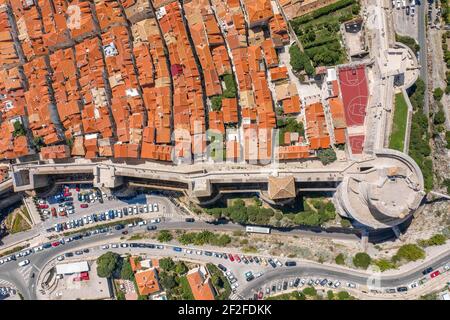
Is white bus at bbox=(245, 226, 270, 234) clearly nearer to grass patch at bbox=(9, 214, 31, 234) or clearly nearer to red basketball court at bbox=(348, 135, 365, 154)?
red basketball court at bbox=(348, 135, 365, 154)

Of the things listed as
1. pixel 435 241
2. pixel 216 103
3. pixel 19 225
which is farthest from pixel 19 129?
pixel 435 241

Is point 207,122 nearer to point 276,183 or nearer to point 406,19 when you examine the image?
point 276,183

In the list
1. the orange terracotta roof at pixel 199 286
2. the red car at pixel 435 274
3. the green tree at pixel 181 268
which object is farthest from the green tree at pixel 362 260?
the green tree at pixel 181 268

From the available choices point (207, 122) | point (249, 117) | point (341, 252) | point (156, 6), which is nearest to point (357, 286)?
point (341, 252)

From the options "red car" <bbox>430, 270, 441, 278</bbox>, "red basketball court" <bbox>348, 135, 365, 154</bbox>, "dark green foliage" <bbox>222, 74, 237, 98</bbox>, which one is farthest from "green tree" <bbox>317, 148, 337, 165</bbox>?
"red car" <bbox>430, 270, 441, 278</bbox>

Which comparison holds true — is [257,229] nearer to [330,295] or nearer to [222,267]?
[222,267]

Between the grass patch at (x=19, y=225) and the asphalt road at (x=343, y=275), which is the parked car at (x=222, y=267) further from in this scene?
the grass patch at (x=19, y=225)
